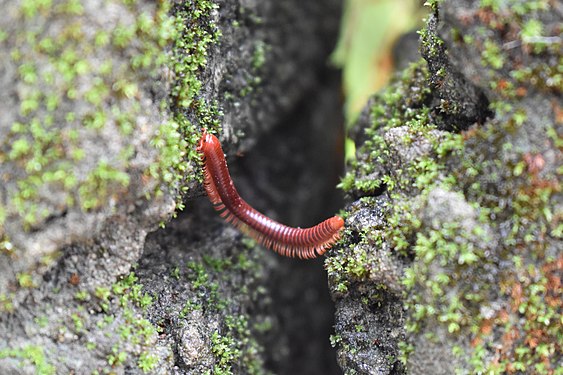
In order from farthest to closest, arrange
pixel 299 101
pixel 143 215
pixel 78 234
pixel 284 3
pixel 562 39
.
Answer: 1. pixel 299 101
2. pixel 284 3
3. pixel 143 215
4. pixel 78 234
5. pixel 562 39

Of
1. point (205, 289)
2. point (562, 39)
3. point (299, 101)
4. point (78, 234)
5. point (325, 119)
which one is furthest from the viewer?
point (325, 119)

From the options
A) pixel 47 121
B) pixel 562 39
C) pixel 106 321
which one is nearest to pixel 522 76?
pixel 562 39

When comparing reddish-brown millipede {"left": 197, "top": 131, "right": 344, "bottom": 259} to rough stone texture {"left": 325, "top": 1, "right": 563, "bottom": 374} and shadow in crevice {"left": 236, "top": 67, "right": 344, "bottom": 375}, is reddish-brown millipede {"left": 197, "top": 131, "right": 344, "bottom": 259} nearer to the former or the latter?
rough stone texture {"left": 325, "top": 1, "right": 563, "bottom": 374}

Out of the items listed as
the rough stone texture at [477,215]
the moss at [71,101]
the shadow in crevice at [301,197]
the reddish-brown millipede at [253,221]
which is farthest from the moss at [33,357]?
the shadow in crevice at [301,197]

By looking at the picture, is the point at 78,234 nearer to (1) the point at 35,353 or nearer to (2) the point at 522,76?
(1) the point at 35,353

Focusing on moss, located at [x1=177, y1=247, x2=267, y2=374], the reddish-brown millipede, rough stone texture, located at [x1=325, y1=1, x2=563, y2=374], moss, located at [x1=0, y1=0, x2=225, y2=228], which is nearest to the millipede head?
the reddish-brown millipede

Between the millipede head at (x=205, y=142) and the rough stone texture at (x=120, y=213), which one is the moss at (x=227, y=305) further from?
the millipede head at (x=205, y=142)
